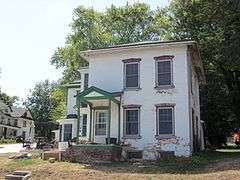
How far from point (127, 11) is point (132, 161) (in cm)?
3468

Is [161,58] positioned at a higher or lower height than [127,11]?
lower

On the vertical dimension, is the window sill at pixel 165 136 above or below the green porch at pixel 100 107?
below

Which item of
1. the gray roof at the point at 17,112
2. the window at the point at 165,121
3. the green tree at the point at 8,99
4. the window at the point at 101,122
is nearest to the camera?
the window at the point at 165,121

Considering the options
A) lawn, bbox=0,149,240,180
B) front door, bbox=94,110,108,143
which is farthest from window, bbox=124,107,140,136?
lawn, bbox=0,149,240,180

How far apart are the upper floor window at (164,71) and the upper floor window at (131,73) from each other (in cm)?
142

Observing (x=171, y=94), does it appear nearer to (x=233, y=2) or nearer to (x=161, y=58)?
(x=161, y=58)

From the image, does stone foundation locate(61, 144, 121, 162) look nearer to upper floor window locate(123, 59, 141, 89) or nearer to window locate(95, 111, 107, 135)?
window locate(95, 111, 107, 135)

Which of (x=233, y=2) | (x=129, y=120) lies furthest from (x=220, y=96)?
(x=129, y=120)

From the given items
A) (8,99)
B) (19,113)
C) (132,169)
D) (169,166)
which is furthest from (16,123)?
(132,169)

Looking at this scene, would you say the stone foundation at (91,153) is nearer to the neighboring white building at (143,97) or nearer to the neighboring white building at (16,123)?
the neighboring white building at (143,97)

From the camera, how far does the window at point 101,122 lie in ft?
91.3

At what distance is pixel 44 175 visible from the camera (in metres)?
19.4

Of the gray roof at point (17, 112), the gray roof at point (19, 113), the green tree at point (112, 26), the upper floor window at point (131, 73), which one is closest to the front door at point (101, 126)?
the upper floor window at point (131, 73)

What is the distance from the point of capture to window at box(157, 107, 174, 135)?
25.6m
